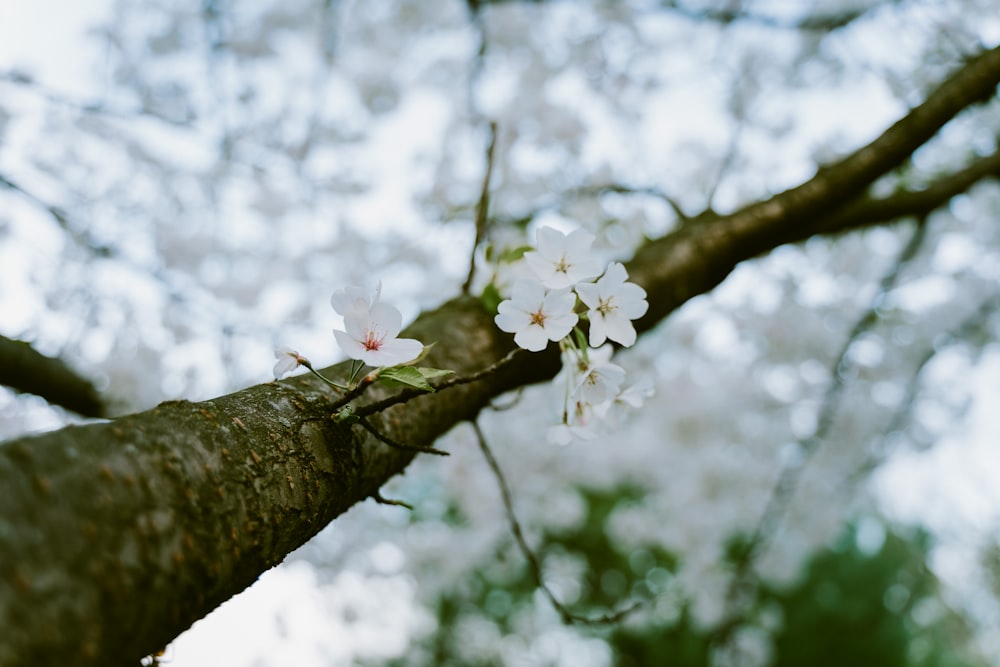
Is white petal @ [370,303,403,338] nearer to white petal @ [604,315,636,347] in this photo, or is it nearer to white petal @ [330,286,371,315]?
white petal @ [330,286,371,315]

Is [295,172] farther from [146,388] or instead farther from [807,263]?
[807,263]

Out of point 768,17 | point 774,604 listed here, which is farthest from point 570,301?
point 774,604

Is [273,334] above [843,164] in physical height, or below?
above

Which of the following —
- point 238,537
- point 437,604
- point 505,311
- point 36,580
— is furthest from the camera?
point 437,604

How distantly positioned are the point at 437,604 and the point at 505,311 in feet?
32.0

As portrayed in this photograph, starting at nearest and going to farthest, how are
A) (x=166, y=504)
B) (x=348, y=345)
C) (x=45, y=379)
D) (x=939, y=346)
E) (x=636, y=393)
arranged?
(x=166, y=504) → (x=348, y=345) → (x=636, y=393) → (x=45, y=379) → (x=939, y=346)

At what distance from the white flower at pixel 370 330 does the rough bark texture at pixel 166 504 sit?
81 mm

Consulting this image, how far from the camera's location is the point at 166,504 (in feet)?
1.59

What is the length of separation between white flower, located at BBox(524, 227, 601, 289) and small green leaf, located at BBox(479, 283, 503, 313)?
0.95 ft

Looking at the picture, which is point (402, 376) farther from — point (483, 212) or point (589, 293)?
point (483, 212)

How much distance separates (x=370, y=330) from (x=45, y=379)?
1381 mm

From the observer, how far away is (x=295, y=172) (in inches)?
121

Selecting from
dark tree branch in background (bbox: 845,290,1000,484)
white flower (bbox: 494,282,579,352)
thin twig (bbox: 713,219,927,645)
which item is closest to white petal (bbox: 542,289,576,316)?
white flower (bbox: 494,282,579,352)

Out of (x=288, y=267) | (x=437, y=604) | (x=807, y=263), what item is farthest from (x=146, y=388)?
(x=437, y=604)
